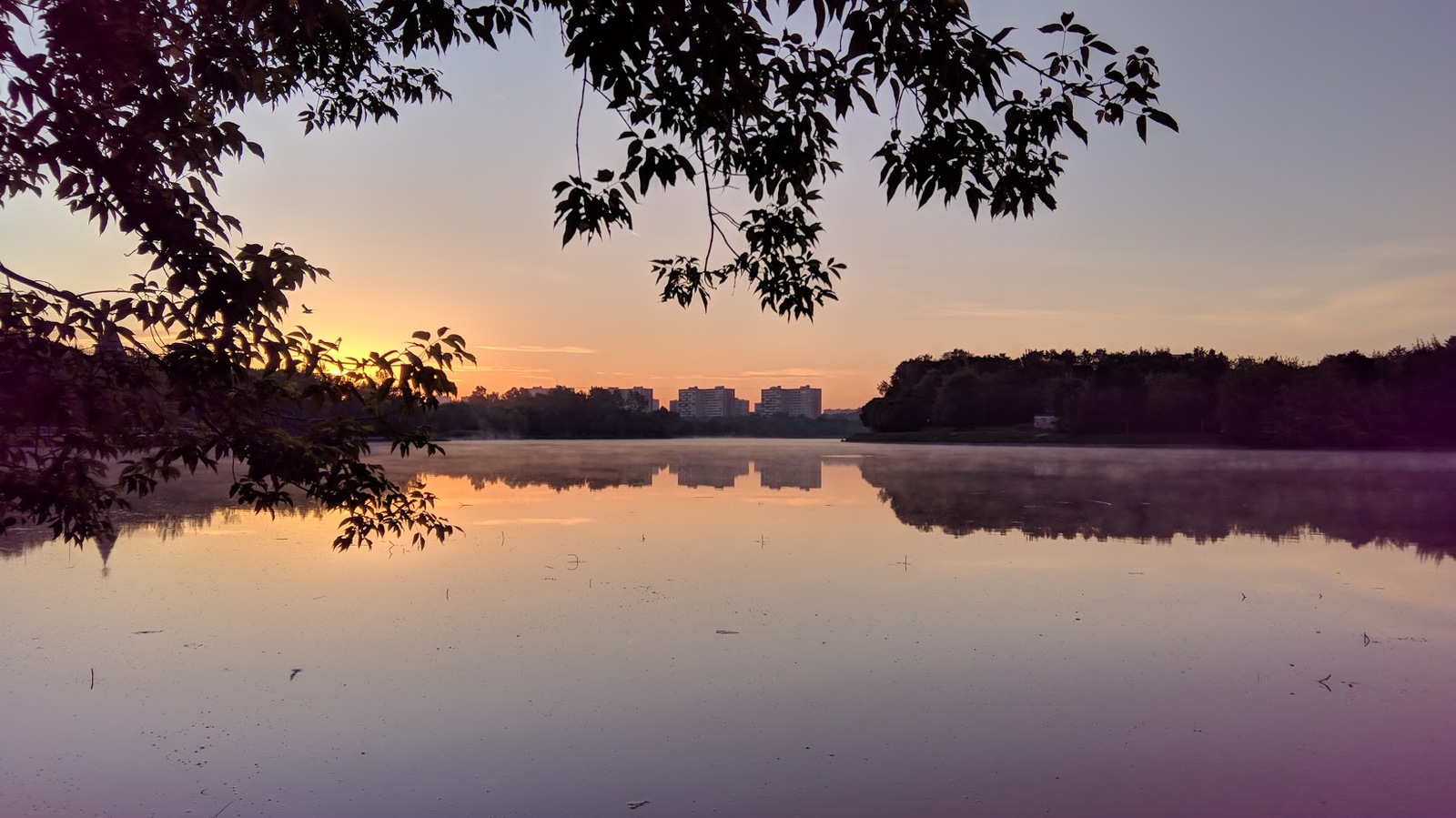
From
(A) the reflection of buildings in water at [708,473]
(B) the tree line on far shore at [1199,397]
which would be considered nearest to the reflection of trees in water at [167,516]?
(A) the reflection of buildings in water at [708,473]

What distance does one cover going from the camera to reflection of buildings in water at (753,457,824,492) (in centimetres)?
3122

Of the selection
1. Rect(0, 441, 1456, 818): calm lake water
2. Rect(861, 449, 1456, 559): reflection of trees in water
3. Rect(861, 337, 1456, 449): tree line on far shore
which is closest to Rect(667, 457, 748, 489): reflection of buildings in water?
Rect(861, 449, 1456, 559): reflection of trees in water

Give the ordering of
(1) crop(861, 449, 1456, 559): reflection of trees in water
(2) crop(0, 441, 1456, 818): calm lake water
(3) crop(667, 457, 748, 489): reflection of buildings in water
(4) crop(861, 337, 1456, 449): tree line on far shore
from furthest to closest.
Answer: (4) crop(861, 337, 1456, 449): tree line on far shore
(3) crop(667, 457, 748, 489): reflection of buildings in water
(1) crop(861, 449, 1456, 559): reflection of trees in water
(2) crop(0, 441, 1456, 818): calm lake water

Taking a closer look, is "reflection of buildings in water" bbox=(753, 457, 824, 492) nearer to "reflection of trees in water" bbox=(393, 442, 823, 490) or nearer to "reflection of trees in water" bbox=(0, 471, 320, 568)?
"reflection of trees in water" bbox=(393, 442, 823, 490)

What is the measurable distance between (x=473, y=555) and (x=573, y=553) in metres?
1.71

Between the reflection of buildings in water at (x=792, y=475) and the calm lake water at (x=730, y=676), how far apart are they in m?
14.5

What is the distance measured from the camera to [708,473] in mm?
37938

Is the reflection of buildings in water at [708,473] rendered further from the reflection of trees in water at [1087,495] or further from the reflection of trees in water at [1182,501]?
the reflection of trees in water at [1182,501]

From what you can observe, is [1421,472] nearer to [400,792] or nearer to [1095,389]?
[400,792]

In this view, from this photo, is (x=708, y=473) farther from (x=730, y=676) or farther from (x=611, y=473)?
(x=730, y=676)

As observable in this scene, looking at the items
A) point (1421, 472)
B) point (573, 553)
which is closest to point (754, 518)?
point (573, 553)

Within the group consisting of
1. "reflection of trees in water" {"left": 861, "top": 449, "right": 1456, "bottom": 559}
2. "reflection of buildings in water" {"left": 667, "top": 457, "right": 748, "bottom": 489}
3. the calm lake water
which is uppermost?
"reflection of buildings in water" {"left": 667, "top": 457, "right": 748, "bottom": 489}

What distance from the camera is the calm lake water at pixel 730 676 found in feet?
18.9

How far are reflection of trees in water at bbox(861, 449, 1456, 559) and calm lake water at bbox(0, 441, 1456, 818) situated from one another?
4.77 ft
